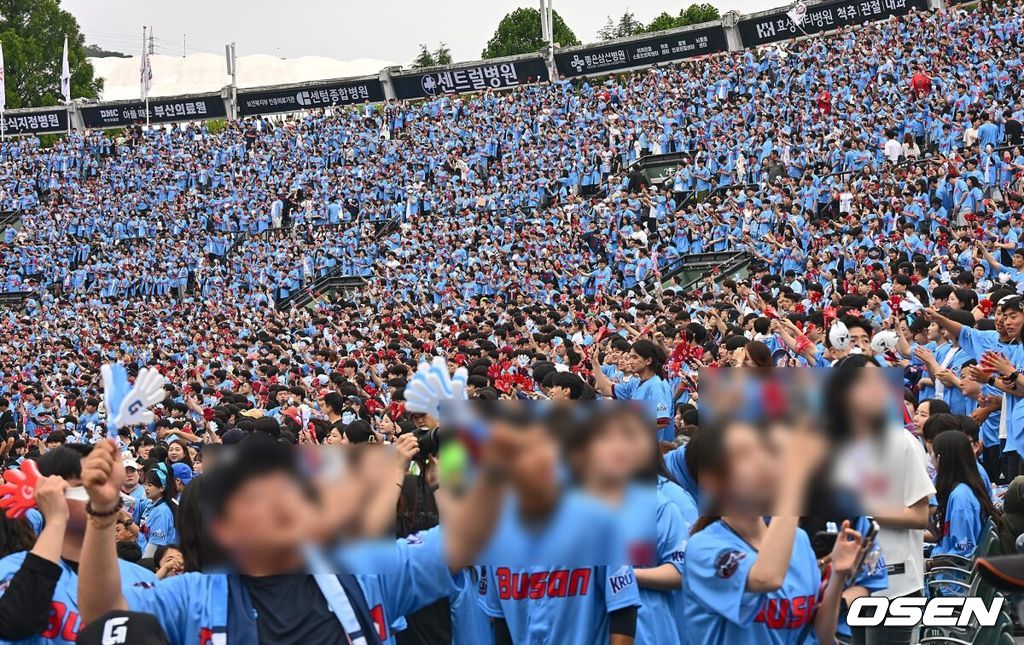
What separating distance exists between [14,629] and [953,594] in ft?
13.4

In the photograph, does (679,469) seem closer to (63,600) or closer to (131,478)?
(63,600)

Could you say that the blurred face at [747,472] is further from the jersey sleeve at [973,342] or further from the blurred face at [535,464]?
the jersey sleeve at [973,342]

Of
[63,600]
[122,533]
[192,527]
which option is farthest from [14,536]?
[122,533]

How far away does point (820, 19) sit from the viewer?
35438mm

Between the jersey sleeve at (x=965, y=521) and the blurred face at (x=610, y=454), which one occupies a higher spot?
the blurred face at (x=610, y=454)

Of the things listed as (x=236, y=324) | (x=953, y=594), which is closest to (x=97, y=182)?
(x=236, y=324)

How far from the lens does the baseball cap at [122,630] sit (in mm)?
2646

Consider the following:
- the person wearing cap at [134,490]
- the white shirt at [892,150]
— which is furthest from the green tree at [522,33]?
the person wearing cap at [134,490]

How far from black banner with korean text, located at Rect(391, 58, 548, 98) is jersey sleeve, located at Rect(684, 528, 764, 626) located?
1520 inches

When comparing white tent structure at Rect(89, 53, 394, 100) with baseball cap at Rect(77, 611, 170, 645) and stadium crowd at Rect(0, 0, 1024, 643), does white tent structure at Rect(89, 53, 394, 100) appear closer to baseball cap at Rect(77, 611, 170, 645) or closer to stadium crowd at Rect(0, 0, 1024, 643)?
stadium crowd at Rect(0, 0, 1024, 643)

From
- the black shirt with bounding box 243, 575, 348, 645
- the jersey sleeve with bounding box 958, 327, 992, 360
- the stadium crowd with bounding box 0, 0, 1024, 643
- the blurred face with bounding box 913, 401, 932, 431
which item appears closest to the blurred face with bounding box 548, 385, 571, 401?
the stadium crowd with bounding box 0, 0, 1024, 643

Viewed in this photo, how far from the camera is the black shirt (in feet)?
9.26

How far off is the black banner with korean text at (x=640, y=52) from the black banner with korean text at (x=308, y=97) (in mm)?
7673

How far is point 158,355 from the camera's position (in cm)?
2816
